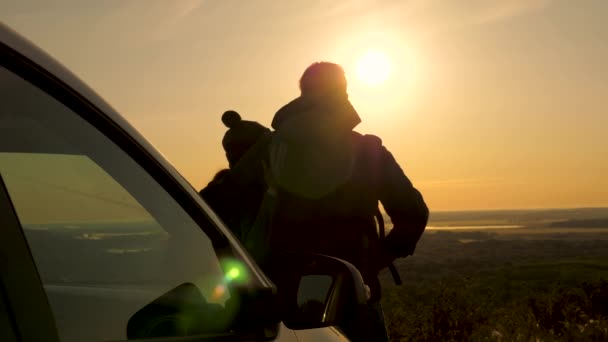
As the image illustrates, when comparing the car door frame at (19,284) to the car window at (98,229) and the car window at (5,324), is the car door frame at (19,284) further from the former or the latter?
the car window at (98,229)

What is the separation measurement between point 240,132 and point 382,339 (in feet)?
5.49

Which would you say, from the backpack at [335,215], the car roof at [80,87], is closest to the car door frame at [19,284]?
the car roof at [80,87]

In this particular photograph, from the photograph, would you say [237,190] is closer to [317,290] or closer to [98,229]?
[317,290]

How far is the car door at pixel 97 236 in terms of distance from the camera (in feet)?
4.81

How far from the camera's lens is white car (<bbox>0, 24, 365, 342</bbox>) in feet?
4.79

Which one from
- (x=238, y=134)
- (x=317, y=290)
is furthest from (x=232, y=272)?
(x=238, y=134)

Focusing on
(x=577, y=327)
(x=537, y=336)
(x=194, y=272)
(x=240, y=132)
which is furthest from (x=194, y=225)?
(x=577, y=327)

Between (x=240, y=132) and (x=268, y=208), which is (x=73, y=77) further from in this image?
(x=240, y=132)

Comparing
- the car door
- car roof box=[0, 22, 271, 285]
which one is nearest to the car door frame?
the car door

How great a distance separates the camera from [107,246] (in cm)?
207

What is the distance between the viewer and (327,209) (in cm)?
437

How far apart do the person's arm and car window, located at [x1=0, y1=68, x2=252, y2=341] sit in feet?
7.87

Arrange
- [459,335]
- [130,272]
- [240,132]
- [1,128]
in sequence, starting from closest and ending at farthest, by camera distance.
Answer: [1,128]
[130,272]
[240,132]
[459,335]

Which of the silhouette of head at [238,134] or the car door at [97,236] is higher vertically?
the silhouette of head at [238,134]
